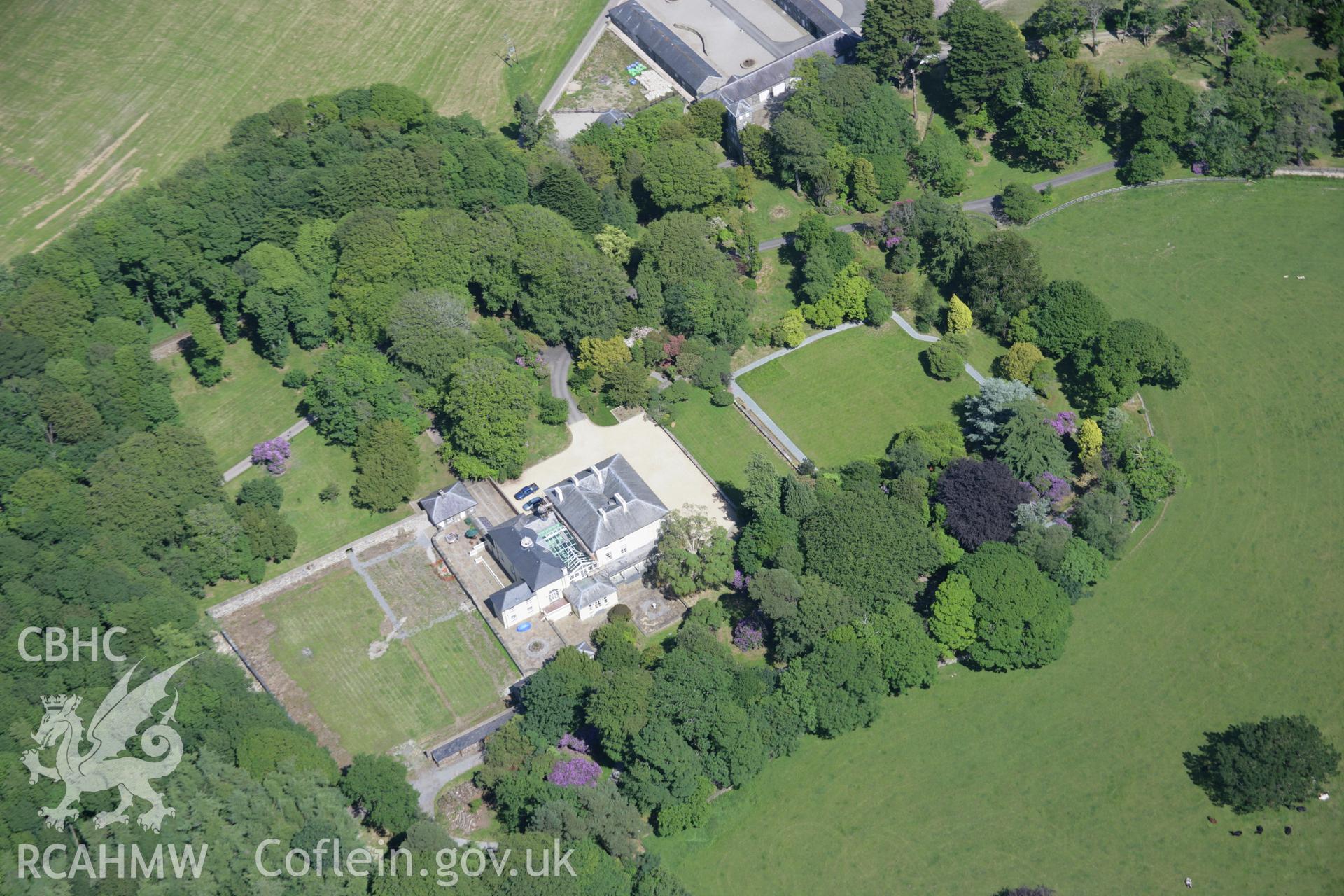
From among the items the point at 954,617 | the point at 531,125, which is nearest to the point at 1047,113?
the point at 531,125

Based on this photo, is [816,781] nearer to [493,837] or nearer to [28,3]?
[493,837]

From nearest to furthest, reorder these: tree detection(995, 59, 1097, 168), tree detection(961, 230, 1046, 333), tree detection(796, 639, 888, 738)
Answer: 1. tree detection(796, 639, 888, 738)
2. tree detection(961, 230, 1046, 333)
3. tree detection(995, 59, 1097, 168)

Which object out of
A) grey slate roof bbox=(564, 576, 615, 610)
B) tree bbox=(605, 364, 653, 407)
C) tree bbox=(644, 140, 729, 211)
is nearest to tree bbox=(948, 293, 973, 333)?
tree bbox=(644, 140, 729, 211)

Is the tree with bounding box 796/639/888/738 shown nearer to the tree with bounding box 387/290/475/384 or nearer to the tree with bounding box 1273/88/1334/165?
the tree with bounding box 387/290/475/384

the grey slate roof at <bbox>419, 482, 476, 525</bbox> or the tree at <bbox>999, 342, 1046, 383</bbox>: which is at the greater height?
the tree at <bbox>999, 342, 1046, 383</bbox>

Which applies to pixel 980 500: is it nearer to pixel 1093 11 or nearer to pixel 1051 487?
pixel 1051 487

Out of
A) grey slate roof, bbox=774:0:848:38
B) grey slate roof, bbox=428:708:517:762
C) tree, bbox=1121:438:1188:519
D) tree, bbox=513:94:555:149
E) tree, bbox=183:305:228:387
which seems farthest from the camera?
grey slate roof, bbox=774:0:848:38

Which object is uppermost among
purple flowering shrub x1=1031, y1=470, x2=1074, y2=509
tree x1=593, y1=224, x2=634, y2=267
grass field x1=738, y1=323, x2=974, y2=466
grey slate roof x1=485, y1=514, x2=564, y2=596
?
tree x1=593, y1=224, x2=634, y2=267
